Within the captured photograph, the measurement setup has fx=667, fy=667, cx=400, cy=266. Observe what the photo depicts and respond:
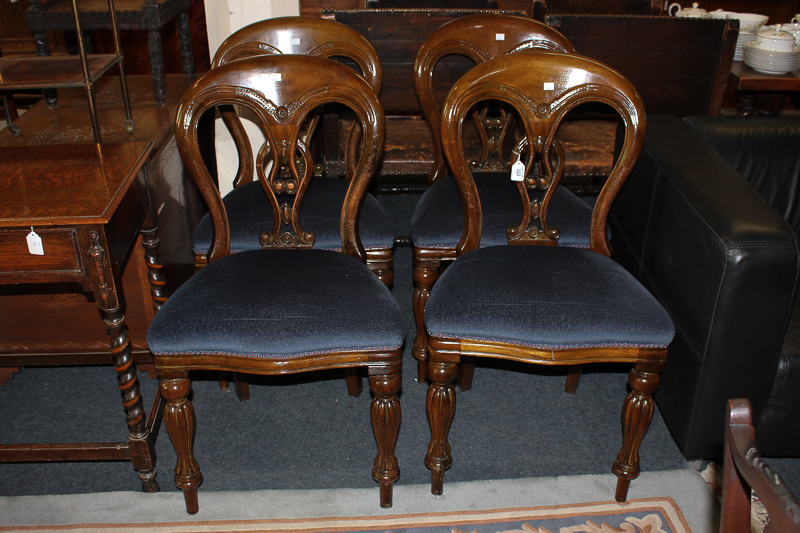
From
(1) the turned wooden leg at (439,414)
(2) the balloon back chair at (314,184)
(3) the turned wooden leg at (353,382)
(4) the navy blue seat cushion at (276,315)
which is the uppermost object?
(2) the balloon back chair at (314,184)

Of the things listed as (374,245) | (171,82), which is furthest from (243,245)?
(171,82)

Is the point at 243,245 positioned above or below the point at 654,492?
above

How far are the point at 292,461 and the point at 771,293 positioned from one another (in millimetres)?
1231

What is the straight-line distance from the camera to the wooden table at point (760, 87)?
279 centimetres

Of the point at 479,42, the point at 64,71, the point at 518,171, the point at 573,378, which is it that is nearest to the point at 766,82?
the point at 479,42

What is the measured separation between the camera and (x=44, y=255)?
1.34 m

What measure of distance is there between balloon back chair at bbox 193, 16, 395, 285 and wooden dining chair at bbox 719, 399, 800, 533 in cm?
118

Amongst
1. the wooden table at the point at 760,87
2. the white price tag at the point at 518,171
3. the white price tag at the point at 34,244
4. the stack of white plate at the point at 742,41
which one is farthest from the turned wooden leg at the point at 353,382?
the stack of white plate at the point at 742,41

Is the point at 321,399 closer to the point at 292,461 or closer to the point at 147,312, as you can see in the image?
the point at 292,461

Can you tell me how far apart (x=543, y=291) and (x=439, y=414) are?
38 centimetres

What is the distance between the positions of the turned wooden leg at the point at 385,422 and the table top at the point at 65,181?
0.66 metres

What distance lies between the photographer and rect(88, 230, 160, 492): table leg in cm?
135

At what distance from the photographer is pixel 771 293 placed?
1.43 m

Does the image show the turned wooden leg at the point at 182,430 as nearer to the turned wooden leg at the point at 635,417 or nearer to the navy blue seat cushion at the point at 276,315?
the navy blue seat cushion at the point at 276,315
